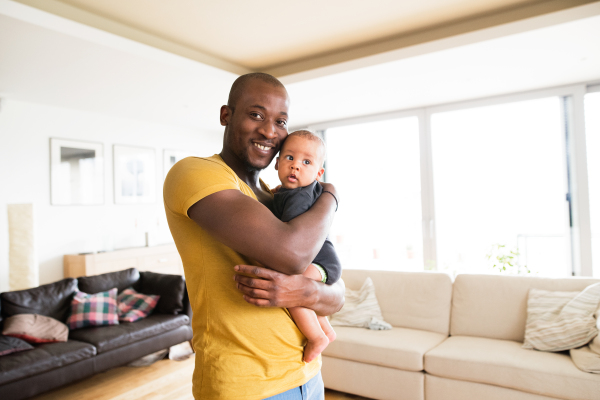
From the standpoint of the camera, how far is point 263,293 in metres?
0.82

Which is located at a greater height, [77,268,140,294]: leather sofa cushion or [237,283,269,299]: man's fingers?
[237,283,269,299]: man's fingers

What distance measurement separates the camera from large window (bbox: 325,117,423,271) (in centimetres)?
556

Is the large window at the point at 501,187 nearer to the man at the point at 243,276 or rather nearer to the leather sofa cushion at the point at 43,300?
the leather sofa cushion at the point at 43,300

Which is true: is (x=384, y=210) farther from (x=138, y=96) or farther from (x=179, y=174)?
(x=179, y=174)

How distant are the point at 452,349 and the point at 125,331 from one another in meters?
2.48

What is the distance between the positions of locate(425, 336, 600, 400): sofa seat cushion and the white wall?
13.5 ft

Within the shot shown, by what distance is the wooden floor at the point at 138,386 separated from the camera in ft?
10.1

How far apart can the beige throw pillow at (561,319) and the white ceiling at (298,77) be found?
6.42 feet

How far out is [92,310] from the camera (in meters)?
3.43

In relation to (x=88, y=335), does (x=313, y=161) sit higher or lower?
higher

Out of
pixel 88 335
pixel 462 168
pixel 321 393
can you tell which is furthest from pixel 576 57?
pixel 88 335

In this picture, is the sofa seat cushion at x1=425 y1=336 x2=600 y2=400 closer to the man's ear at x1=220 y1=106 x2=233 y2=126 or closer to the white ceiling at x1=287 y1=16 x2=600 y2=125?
the man's ear at x1=220 y1=106 x2=233 y2=126

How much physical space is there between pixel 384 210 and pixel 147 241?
3.27 metres

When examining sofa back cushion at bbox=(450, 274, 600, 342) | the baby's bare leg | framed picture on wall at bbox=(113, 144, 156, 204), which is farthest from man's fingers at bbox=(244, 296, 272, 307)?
framed picture on wall at bbox=(113, 144, 156, 204)
